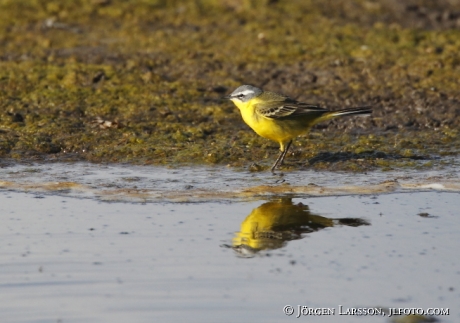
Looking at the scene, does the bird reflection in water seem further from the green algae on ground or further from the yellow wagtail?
the green algae on ground

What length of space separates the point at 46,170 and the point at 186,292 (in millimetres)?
4070

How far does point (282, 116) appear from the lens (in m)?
10.1

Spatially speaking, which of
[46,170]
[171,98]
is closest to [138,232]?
[46,170]

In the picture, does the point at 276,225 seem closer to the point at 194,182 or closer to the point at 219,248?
the point at 219,248

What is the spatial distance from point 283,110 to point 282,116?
78mm

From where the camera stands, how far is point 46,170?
9844mm

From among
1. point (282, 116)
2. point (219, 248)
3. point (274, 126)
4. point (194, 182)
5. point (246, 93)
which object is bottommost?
point (219, 248)

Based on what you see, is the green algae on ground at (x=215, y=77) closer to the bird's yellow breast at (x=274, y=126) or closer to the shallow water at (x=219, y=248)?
the bird's yellow breast at (x=274, y=126)

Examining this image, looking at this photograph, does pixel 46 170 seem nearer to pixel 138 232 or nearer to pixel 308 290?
pixel 138 232

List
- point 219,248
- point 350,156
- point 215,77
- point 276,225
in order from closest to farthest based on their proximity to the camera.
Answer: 1. point 219,248
2. point 276,225
3. point 350,156
4. point 215,77

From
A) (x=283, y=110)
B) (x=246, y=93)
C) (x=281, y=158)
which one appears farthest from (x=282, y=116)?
(x=246, y=93)

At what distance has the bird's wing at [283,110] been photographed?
1011 cm

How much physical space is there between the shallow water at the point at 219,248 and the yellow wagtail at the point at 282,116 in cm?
64

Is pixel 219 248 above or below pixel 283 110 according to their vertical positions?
below
